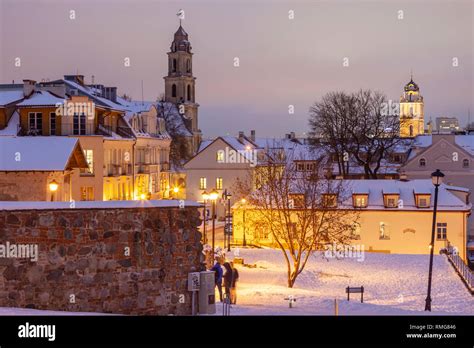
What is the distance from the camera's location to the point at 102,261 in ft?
35.9

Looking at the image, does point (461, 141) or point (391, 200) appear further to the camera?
point (461, 141)

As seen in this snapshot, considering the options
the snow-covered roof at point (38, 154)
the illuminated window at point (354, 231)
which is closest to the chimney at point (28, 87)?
the snow-covered roof at point (38, 154)

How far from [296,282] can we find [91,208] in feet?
55.8

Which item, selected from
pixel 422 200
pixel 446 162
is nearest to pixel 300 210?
pixel 422 200

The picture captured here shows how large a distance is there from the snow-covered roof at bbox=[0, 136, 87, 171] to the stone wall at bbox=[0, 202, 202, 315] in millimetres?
15498

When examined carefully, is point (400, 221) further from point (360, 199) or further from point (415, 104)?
point (415, 104)

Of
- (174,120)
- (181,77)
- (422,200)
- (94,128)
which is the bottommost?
(422,200)

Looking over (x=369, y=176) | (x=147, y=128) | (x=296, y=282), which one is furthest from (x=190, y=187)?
(x=296, y=282)

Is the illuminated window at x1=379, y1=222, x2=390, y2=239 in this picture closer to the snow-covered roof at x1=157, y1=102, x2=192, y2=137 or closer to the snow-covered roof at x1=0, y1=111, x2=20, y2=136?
the snow-covered roof at x1=0, y1=111, x2=20, y2=136

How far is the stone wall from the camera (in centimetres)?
1061

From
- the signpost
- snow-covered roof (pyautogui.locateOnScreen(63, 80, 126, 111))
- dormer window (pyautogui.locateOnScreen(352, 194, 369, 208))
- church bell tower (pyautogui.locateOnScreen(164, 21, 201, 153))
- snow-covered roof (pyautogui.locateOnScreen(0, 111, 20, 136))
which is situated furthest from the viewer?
church bell tower (pyautogui.locateOnScreen(164, 21, 201, 153))

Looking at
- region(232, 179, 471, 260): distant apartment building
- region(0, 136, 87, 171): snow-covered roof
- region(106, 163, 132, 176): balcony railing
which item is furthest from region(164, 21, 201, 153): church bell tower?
region(0, 136, 87, 171): snow-covered roof

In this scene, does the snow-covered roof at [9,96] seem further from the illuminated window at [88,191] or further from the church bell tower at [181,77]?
the church bell tower at [181,77]

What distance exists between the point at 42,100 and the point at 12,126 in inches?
87.4
